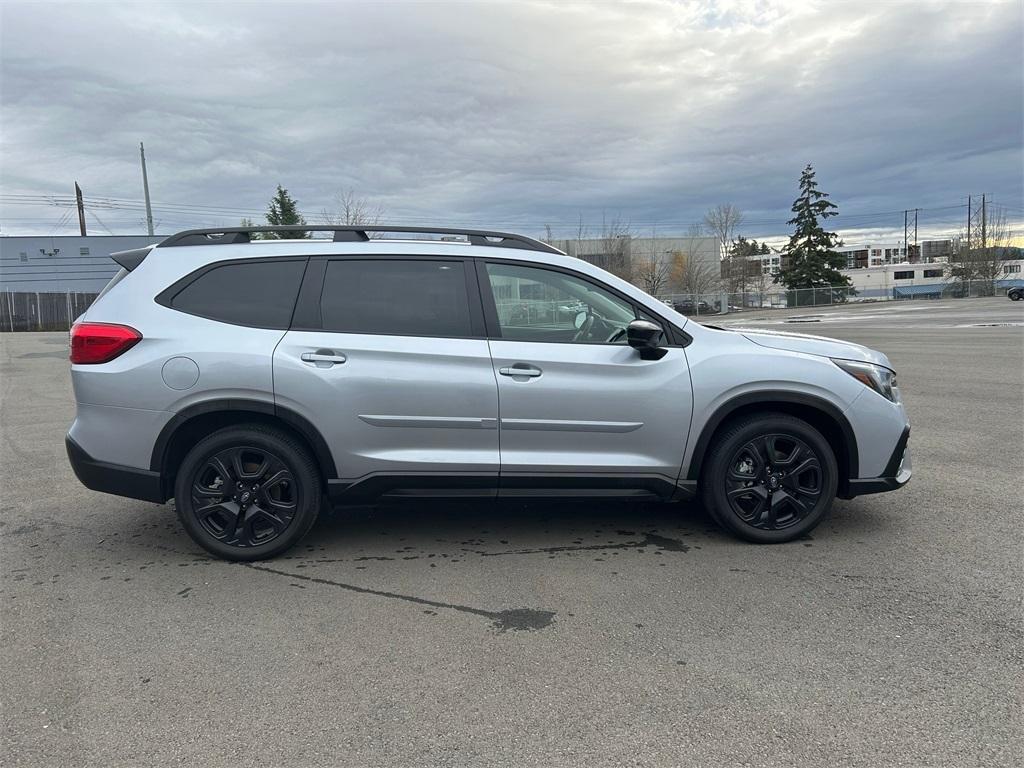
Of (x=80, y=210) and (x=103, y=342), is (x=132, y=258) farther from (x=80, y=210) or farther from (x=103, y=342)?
(x=80, y=210)

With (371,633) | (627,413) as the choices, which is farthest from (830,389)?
(371,633)

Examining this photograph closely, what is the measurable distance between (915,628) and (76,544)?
15.8ft

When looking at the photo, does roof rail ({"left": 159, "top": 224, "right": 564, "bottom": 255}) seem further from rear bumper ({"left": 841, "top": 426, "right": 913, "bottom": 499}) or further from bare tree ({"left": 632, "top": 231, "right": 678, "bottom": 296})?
bare tree ({"left": 632, "top": 231, "right": 678, "bottom": 296})

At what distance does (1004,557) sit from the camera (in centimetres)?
401

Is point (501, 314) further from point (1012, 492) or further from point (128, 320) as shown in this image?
point (1012, 492)

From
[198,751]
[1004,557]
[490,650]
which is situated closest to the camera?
[198,751]

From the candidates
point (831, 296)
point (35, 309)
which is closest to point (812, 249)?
point (831, 296)

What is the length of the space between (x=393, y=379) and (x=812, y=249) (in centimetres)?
6764

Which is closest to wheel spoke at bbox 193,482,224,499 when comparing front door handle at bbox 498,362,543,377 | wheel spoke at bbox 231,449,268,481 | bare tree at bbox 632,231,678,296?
wheel spoke at bbox 231,449,268,481

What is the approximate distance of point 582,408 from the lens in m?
4.05

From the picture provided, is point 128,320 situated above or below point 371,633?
above

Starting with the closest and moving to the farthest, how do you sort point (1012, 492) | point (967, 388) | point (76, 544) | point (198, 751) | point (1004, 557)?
1. point (198, 751)
2. point (1004, 557)
3. point (76, 544)
4. point (1012, 492)
5. point (967, 388)

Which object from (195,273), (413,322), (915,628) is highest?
(195,273)

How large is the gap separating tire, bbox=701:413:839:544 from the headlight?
42cm
